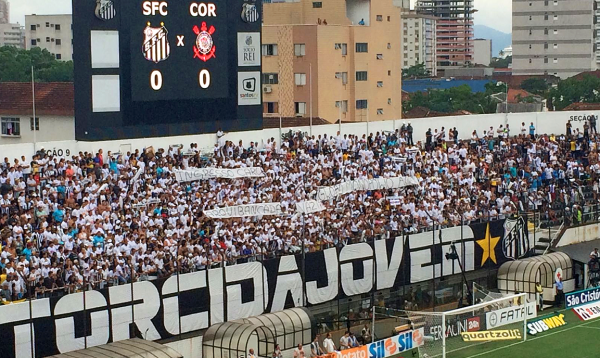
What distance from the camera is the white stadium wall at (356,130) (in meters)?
32.2

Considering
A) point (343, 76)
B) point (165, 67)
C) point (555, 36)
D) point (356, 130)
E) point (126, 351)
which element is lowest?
point (126, 351)

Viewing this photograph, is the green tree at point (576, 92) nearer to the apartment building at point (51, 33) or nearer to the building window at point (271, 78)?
the building window at point (271, 78)

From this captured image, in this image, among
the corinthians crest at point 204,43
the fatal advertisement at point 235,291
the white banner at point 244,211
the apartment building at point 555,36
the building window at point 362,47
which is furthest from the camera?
the apartment building at point 555,36

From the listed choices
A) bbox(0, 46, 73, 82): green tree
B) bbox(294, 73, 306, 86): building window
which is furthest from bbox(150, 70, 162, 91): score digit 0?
bbox(0, 46, 73, 82): green tree

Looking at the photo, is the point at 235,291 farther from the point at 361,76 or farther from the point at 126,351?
the point at 361,76

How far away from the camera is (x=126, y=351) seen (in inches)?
966

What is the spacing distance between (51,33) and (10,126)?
103 m

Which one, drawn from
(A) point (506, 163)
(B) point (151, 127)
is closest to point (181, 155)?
(B) point (151, 127)

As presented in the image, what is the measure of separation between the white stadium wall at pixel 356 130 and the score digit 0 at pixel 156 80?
7.17 ft

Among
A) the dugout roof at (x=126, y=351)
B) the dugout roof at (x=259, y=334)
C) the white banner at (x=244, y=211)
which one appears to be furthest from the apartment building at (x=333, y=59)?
the dugout roof at (x=126, y=351)

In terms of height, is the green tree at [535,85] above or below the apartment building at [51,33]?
below

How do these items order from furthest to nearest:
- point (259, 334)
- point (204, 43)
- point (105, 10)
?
point (204, 43)
point (105, 10)
point (259, 334)

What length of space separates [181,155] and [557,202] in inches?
644

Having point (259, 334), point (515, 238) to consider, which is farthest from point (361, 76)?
point (259, 334)
